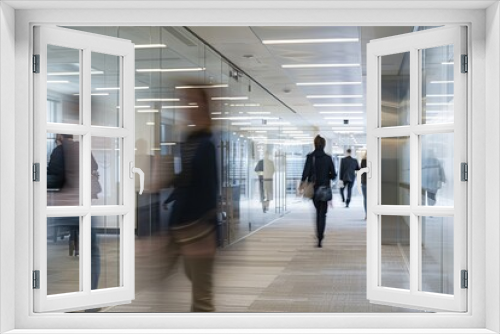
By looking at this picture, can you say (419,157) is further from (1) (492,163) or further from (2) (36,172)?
(2) (36,172)

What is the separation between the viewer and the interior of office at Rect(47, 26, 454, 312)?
366 cm

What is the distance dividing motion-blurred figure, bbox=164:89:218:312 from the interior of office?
556 mm

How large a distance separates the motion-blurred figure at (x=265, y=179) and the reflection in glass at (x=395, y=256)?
10.00ft

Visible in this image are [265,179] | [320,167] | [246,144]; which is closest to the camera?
[320,167]

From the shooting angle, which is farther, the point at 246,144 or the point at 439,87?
the point at 246,144

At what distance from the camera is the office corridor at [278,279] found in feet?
14.4

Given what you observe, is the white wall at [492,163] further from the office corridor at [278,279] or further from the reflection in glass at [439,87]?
the office corridor at [278,279]

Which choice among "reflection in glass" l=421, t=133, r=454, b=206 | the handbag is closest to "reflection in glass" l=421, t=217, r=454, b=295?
"reflection in glass" l=421, t=133, r=454, b=206

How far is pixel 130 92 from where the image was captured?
8.34 feet

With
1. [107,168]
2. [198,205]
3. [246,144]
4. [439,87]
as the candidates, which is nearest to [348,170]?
[246,144]

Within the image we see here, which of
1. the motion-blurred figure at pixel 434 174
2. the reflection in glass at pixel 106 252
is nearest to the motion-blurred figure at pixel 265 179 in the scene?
the reflection in glass at pixel 106 252

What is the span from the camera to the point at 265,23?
2.21m

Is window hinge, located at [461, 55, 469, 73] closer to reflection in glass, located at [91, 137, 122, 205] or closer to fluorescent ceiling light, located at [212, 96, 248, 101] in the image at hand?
reflection in glass, located at [91, 137, 122, 205]

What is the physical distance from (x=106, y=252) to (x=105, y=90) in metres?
1.23
